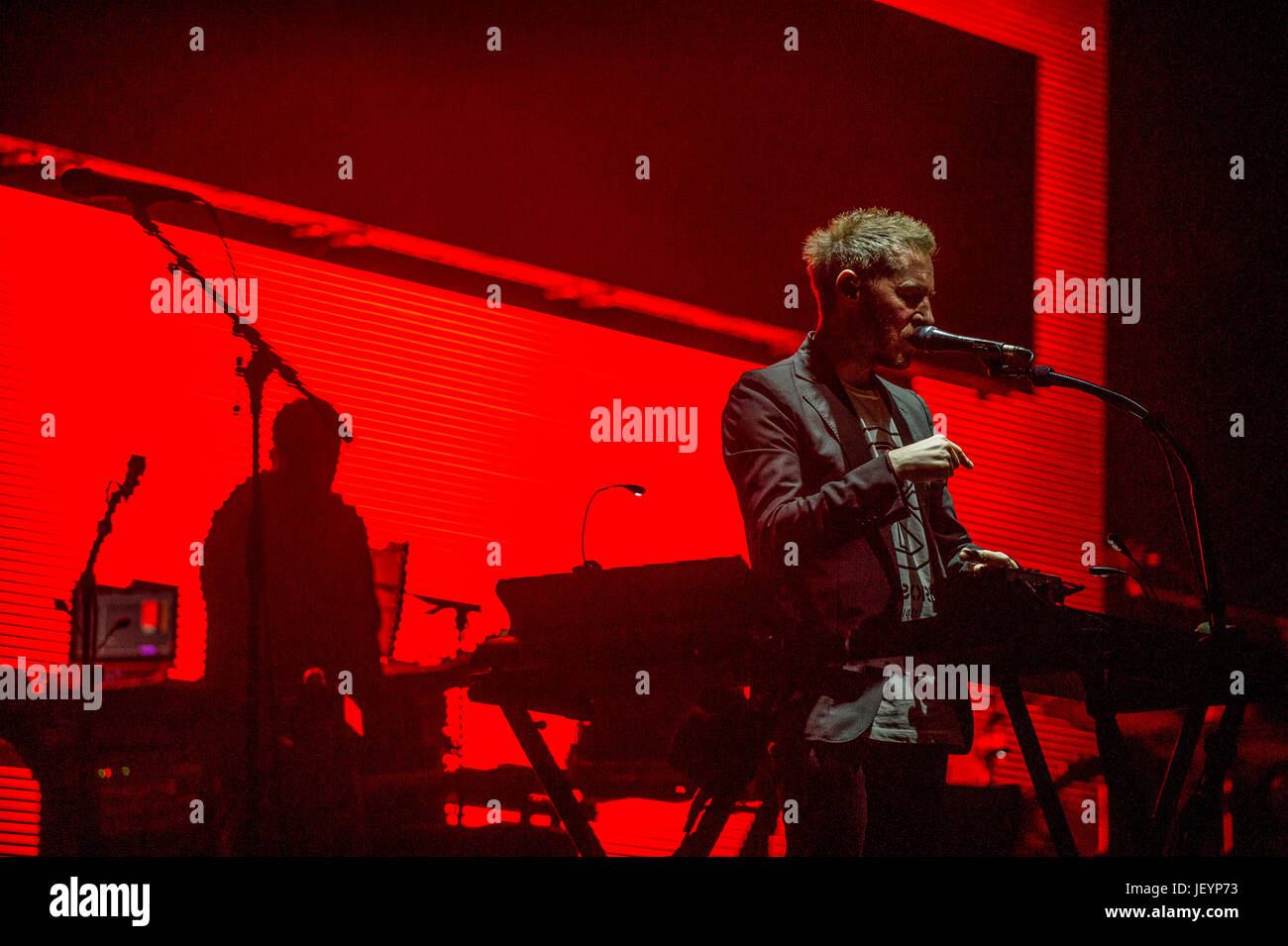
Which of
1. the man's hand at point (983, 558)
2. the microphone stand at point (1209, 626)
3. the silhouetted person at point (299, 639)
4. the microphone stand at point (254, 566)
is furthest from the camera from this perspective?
the silhouetted person at point (299, 639)

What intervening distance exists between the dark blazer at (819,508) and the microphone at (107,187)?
1628mm

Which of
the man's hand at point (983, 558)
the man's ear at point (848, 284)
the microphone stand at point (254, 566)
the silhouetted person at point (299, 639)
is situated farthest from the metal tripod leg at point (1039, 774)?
the silhouetted person at point (299, 639)

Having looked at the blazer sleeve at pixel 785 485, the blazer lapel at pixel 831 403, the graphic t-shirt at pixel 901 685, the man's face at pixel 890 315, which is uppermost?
the man's face at pixel 890 315

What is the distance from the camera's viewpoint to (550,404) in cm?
473

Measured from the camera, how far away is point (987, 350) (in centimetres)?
221

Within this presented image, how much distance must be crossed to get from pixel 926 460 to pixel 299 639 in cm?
223

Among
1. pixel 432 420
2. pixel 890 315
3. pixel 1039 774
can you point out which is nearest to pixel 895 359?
pixel 890 315

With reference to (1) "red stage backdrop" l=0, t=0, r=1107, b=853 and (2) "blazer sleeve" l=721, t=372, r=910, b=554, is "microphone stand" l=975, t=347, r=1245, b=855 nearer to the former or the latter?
(2) "blazer sleeve" l=721, t=372, r=910, b=554

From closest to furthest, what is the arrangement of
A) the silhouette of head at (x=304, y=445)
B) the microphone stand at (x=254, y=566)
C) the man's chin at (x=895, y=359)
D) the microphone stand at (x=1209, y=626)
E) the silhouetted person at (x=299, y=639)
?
the microphone stand at (x=1209, y=626) → the man's chin at (x=895, y=359) → the microphone stand at (x=254, y=566) → the silhouetted person at (x=299, y=639) → the silhouette of head at (x=304, y=445)

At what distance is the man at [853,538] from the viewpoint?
82.7 inches

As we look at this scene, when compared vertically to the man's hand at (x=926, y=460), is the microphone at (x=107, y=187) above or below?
above

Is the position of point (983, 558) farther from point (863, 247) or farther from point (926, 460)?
point (863, 247)

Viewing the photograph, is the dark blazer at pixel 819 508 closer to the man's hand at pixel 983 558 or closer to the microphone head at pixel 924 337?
the man's hand at pixel 983 558
